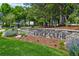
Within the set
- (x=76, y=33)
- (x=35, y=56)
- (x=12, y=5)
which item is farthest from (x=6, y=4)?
(x=76, y=33)

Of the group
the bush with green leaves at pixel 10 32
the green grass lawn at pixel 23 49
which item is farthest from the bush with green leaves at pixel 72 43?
the bush with green leaves at pixel 10 32

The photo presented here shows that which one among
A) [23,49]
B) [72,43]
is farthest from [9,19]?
[72,43]

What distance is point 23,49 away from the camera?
2463 millimetres

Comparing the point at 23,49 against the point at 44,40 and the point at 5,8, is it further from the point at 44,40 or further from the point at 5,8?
the point at 5,8

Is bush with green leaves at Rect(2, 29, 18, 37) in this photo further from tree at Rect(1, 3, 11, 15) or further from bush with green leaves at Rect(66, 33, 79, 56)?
bush with green leaves at Rect(66, 33, 79, 56)

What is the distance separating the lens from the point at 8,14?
2514 millimetres

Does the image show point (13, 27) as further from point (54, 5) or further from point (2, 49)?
point (54, 5)

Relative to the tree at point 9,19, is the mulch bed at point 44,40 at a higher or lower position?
lower

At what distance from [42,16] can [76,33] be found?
406 mm

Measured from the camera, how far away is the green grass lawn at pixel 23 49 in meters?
2.44

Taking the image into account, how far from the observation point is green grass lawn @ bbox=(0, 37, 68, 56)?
8.00 feet

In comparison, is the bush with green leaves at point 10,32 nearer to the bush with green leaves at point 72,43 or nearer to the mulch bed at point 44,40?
the mulch bed at point 44,40

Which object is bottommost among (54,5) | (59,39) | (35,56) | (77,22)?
(35,56)

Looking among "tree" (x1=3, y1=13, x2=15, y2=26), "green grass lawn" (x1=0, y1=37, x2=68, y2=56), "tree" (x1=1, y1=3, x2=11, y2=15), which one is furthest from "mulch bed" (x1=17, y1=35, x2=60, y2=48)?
"tree" (x1=1, y1=3, x2=11, y2=15)
